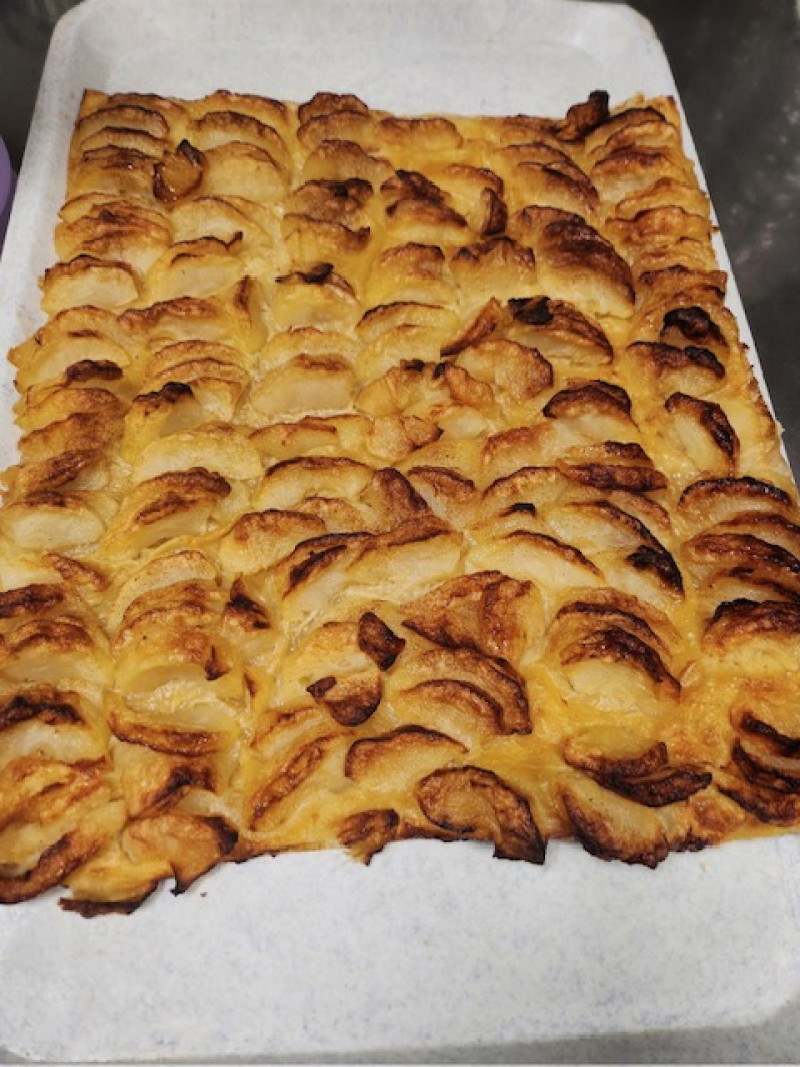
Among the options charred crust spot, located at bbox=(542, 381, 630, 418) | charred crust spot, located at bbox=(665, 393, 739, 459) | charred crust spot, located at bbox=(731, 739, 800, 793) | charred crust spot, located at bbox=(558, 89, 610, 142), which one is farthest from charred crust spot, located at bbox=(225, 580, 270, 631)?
charred crust spot, located at bbox=(558, 89, 610, 142)

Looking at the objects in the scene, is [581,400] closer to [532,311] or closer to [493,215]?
[532,311]

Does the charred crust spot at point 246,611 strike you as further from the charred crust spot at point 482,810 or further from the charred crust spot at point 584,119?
the charred crust spot at point 584,119

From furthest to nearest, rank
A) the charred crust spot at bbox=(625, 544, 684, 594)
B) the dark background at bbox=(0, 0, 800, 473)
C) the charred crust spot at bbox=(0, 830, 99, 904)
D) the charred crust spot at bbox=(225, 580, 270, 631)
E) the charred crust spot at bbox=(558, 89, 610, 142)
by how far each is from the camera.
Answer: the dark background at bbox=(0, 0, 800, 473) → the charred crust spot at bbox=(558, 89, 610, 142) → the charred crust spot at bbox=(625, 544, 684, 594) → the charred crust spot at bbox=(225, 580, 270, 631) → the charred crust spot at bbox=(0, 830, 99, 904)

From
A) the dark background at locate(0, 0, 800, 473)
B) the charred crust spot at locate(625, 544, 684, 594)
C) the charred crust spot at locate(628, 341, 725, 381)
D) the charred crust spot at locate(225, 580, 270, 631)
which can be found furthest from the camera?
the dark background at locate(0, 0, 800, 473)

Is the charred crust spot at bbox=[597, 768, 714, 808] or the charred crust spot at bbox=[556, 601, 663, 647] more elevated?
the charred crust spot at bbox=[556, 601, 663, 647]

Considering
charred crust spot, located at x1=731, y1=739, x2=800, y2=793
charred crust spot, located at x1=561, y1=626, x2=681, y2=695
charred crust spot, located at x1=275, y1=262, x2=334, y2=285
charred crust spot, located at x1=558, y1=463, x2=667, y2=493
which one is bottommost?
charred crust spot, located at x1=731, y1=739, x2=800, y2=793

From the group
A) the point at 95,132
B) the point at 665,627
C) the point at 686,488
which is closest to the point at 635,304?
the point at 686,488

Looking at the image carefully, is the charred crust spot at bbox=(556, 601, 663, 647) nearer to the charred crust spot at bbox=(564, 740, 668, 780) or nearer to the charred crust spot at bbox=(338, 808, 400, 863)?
the charred crust spot at bbox=(564, 740, 668, 780)
